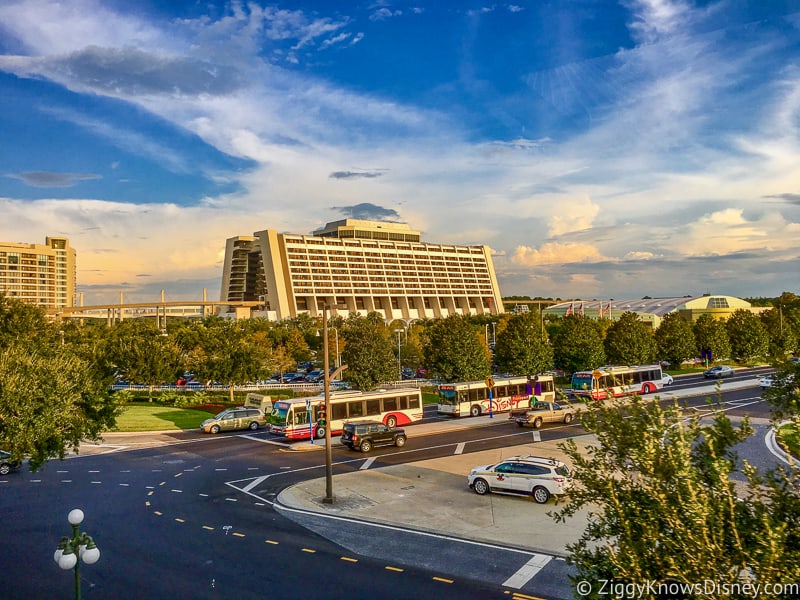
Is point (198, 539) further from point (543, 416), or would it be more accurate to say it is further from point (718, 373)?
point (718, 373)

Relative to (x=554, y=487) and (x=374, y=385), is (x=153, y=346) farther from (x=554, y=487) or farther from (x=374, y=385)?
(x=554, y=487)

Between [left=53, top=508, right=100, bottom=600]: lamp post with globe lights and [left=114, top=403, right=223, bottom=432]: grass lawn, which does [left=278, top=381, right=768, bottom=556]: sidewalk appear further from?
[left=114, top=403, right=223, bottom=432]: grass lawn

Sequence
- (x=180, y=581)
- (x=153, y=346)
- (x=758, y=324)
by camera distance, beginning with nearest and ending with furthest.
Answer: (x=180, y=581) < (x=153, y=346) < (x=758, y=324)

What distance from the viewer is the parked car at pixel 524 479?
21594 mm

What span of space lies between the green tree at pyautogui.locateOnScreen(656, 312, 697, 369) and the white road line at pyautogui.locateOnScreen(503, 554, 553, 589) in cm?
6211

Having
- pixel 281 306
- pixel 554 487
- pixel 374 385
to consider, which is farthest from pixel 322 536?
pixel 281 306

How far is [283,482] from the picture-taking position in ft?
83.6

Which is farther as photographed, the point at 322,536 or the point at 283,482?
the point at 283,482

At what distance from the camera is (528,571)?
50.2 feet

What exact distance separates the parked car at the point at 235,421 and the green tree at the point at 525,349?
2178 centimetres

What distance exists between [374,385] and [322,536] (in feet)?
90.6

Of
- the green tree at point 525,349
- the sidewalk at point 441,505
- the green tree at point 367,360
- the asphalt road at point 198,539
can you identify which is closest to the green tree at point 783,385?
the asphalt road at point 198,539

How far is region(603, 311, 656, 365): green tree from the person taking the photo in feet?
190

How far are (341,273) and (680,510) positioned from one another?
559ft
